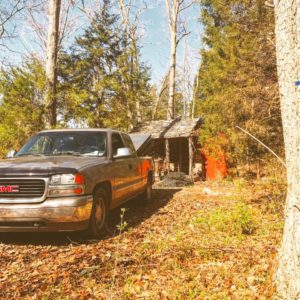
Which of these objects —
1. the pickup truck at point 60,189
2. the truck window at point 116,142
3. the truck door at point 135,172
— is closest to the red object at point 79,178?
the pickup truck at point 60,189

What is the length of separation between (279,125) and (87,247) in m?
10.2

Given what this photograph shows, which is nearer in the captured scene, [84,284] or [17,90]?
[84,284]

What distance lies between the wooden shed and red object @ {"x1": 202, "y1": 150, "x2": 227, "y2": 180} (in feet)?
3.23

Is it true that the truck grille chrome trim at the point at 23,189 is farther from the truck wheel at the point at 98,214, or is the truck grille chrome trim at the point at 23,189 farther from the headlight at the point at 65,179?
the truck wheel at the point at 98,214

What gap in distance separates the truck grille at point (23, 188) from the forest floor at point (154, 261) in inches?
35.5

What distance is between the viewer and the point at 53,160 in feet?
19.0

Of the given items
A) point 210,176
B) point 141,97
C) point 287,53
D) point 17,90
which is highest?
point 141,97

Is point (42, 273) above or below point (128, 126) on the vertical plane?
below

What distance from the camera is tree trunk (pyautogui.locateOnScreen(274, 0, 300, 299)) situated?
9.75 ft

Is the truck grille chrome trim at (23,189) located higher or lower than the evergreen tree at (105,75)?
lower

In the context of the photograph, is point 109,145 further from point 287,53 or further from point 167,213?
point 287,53

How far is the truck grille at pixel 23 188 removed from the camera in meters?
5.15

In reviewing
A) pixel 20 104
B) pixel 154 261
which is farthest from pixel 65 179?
pixel 20 104

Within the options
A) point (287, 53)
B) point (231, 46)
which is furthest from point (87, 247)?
point (231, 46)
